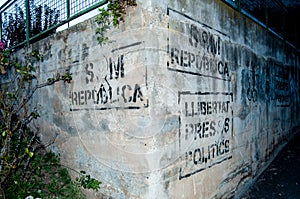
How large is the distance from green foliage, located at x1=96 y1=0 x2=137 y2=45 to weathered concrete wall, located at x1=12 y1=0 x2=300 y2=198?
0.09m

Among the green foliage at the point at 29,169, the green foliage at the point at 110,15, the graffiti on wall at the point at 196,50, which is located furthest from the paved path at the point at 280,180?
the green foliage at the point at 110,15

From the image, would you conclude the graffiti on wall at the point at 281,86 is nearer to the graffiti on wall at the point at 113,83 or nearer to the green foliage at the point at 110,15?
the graffiti on wall at the point at 113,83

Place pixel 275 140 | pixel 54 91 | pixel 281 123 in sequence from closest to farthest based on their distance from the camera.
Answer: pixel 54 91 → pixel 275 140 → pixel 281 123

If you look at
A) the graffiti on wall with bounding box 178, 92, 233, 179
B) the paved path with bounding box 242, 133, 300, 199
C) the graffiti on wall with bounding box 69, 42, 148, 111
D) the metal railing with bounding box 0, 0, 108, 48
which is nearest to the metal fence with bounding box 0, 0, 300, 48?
the metal railing with bounding box 0, 0, 108, 48

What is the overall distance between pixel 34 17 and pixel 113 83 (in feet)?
10.9

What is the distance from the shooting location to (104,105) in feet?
9.14

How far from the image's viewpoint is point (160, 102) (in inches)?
94.0

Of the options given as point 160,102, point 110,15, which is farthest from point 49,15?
point 160,102

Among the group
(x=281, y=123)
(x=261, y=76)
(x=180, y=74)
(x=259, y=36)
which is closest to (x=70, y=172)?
(x=180, y=74)

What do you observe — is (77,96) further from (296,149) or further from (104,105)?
(296,149)

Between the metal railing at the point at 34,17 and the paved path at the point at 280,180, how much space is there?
4.03m

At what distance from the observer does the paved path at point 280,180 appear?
4027 mm

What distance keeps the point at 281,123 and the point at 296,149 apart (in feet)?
2.64

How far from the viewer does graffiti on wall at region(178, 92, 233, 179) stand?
271 cm
